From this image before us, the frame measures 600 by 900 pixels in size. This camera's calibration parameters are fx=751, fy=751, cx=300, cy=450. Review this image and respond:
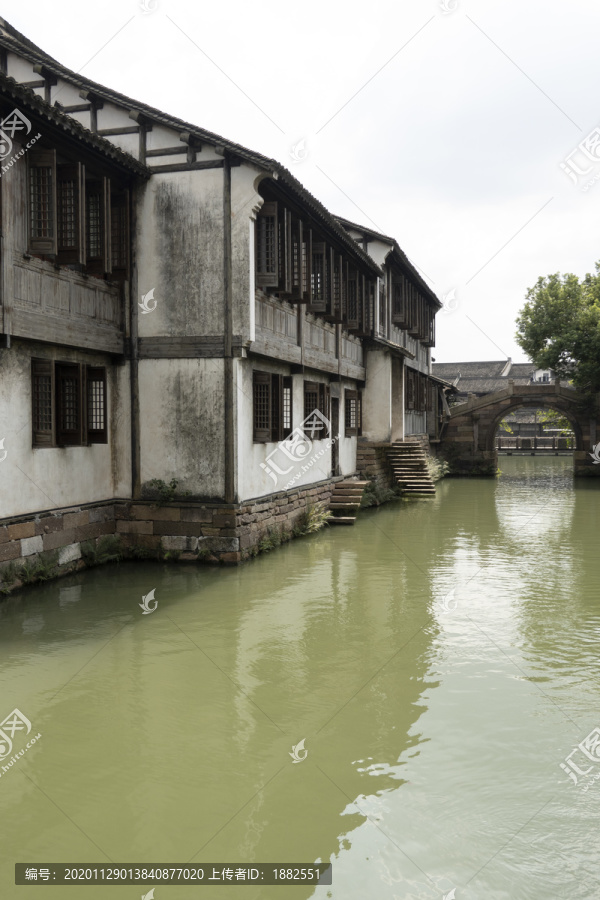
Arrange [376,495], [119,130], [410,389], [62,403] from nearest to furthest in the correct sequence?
[62,403] < [119,130] < [376,495] < [410,389]

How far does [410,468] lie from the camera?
2555 centimetres

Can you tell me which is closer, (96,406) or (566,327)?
(96,406)

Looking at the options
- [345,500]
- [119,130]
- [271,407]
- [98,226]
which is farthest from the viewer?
[345,500]

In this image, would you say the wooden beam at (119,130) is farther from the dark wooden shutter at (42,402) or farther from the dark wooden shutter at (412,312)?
the dark wooden shutter at (412,312)

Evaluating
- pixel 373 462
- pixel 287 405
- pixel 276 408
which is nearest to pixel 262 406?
pixel 276 408

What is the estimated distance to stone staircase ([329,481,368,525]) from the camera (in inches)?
766

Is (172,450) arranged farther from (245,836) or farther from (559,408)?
(559,408)

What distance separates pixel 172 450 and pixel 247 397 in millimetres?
1698

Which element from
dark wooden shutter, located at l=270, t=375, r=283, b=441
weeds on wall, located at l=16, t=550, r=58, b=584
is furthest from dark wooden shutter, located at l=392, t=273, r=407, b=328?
weeds on wall, located at l=16, t=550, r=58, b=584

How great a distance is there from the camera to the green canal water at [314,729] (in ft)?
15.0

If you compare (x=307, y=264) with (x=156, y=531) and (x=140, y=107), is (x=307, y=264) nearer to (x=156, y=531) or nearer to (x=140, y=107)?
(x=140, y=107)

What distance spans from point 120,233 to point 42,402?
3.77 m

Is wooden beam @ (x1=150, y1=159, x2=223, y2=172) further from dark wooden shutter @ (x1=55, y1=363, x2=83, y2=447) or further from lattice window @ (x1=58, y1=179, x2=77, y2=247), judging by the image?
dark wooden shutter @ (x1=55, y1=363, x2=83, y2=447)

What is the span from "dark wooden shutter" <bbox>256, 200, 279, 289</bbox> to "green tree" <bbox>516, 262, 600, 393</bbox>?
74.7 feet
